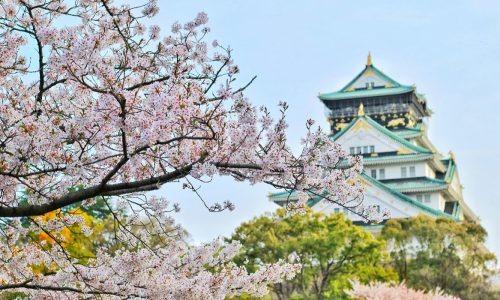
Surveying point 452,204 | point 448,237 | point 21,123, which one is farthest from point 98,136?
point 452,204

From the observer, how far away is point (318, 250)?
2403 cm

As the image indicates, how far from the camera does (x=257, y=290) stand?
6914 millimetres

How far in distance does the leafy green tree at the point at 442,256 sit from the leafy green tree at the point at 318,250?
4.35 meters

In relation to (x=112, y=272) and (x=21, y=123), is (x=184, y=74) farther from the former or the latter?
(x=112, y=272)

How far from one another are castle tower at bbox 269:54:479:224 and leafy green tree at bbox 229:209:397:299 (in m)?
14.3

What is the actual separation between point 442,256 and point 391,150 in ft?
54.3

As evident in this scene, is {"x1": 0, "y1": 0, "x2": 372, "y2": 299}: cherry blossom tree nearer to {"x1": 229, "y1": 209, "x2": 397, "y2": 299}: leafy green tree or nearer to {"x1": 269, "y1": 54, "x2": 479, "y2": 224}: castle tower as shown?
{"x1": 229, "y1": 209, "x2": 397, "y2": 299}: leafy green tree

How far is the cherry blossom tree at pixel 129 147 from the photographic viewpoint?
17.4ft

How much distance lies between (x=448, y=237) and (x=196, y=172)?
27.0 metres


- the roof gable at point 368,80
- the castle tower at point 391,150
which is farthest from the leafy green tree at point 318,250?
the roof gable at point 368,80

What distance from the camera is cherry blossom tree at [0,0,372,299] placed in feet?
17.4

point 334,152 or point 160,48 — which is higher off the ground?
point 160,48

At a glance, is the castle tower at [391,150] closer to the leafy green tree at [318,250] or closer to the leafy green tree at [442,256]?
the leafy green tree at [442,256]

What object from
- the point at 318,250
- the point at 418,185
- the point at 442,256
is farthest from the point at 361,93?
the point at 318,250
